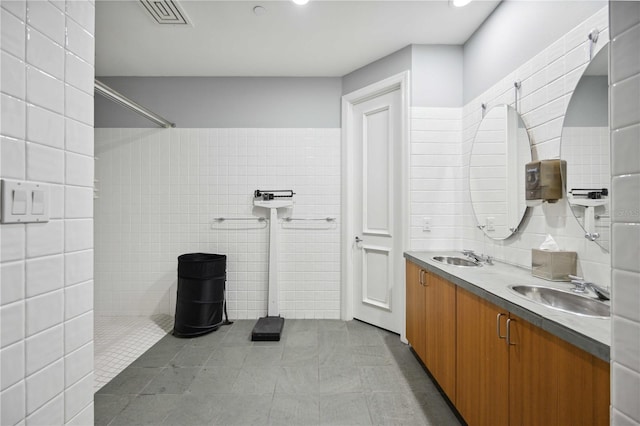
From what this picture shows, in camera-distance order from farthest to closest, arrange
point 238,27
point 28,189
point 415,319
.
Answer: point 238,27, point 415,319, point 28,189

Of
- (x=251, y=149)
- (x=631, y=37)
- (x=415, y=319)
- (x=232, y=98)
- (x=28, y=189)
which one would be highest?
(x=232, y=98)

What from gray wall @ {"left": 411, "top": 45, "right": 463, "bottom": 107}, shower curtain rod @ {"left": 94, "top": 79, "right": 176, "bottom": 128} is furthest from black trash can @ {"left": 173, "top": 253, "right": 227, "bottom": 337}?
gray wall @ {"left": 411, "top": 45, "right": 463, "bottom": 107}

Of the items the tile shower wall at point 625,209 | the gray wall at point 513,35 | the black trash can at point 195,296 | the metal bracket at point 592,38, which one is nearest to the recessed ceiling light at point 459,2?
the gray wall at point 513,35

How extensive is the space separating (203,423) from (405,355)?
5.08 ft

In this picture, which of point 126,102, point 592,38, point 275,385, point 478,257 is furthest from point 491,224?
point 126,102

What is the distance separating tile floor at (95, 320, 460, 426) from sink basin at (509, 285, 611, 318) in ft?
2.81

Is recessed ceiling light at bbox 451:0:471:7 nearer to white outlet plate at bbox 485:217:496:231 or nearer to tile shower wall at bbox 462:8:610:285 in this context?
tile shower wall at bbox 462:8:610:285

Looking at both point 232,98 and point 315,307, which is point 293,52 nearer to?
point 232,98

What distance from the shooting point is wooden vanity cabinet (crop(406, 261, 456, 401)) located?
5.25 feet

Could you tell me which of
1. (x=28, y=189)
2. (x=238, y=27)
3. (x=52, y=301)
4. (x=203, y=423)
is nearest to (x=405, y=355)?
(x=203, y=423)

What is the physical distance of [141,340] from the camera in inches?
101

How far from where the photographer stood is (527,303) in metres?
1.08

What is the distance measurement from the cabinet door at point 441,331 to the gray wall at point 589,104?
1.04 meters

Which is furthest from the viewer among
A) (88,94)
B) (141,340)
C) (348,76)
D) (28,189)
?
(348,76)
